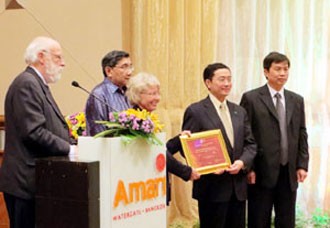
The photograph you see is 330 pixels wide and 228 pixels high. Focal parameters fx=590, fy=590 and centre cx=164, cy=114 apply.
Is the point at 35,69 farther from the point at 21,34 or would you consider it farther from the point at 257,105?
the point at 21,34

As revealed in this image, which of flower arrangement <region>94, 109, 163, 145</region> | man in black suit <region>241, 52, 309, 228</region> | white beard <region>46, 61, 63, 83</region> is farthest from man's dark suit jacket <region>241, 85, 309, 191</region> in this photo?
white beard <region>46, 61, 63, 83</region>

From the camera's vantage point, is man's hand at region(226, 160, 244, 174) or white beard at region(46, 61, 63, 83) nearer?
white beard at region(46, 61, 63, 83)

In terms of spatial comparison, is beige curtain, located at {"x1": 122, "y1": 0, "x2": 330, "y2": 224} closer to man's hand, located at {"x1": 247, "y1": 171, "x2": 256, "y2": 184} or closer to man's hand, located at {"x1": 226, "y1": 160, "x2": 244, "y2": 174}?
man's hand, located at {"x1": 247, "y1": 171, "x2": 256, "y2": 184}

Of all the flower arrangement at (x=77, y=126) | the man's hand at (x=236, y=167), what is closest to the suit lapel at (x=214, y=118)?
the man's hand at (x=236, y=167)

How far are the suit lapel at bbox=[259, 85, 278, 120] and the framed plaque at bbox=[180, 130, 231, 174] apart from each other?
1.55ft

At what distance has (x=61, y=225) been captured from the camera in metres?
2.42

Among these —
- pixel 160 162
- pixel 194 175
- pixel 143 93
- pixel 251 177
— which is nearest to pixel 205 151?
pixel 194 175

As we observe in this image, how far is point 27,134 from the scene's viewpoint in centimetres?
258

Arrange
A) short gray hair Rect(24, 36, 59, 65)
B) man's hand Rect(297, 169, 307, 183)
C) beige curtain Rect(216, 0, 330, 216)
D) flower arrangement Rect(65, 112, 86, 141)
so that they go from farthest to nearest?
beige curtain Rect(216, 0, 330, 216) → man's hand Rect(297, 169, 307, 183) → flower arrangement Rect(65, 112, 86, 141) → short gray hair Rect(24, 36, 59, 65)

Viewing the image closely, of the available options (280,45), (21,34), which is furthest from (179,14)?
(21,34)

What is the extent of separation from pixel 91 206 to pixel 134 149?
0.33 m

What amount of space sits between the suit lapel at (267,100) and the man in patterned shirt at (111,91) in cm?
93

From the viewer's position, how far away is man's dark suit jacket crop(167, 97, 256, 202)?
346 centimetres

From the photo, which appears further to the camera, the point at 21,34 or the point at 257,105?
the point at 21,34
